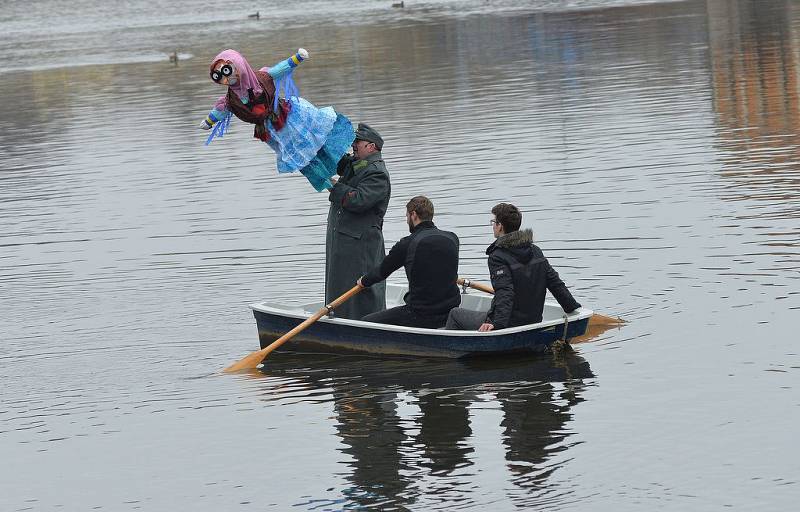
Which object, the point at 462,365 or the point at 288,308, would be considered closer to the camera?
the point at 462,365

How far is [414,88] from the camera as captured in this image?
3578 cm

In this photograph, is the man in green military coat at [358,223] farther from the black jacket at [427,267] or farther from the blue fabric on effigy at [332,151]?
the black jacket at [427,267]

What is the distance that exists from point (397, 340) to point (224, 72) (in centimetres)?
284

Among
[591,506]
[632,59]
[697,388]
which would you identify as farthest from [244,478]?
[632,59]

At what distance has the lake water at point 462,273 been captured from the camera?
1028 cm

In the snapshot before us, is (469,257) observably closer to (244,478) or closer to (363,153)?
(363,153)

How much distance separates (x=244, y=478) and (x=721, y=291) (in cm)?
606

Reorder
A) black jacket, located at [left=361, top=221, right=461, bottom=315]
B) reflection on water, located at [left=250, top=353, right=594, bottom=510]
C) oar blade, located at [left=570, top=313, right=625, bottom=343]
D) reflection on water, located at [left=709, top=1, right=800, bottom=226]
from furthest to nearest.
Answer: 1. reflection on water, located at [left=709, top=1, right=800, bottom=226]
2. oar blade, located at [left=570, top=313, right=625, bottom=343]
3. black jacket, located at [left=361, top=221, right=461, bottom=315]
4. reflection on water, located at [left=250, top=353, right=594, bottom=510]

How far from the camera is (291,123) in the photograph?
13391 millimetres

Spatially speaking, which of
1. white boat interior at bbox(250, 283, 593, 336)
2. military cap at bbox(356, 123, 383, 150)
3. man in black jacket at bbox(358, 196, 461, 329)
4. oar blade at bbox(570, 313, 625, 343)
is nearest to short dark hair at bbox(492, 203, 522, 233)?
man in black jacket at bbox(358, 196, 461, 329)

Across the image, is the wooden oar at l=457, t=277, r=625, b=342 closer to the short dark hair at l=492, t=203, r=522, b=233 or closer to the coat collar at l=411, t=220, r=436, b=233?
the short dark hair at l=492, t=203, r=522, b=233

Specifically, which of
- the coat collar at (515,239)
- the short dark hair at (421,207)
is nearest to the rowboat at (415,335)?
the coat collar at (515,239)

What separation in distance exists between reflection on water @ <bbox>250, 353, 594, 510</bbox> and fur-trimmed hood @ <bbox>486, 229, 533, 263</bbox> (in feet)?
3.25

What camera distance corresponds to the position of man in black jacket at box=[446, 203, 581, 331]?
12586mm
